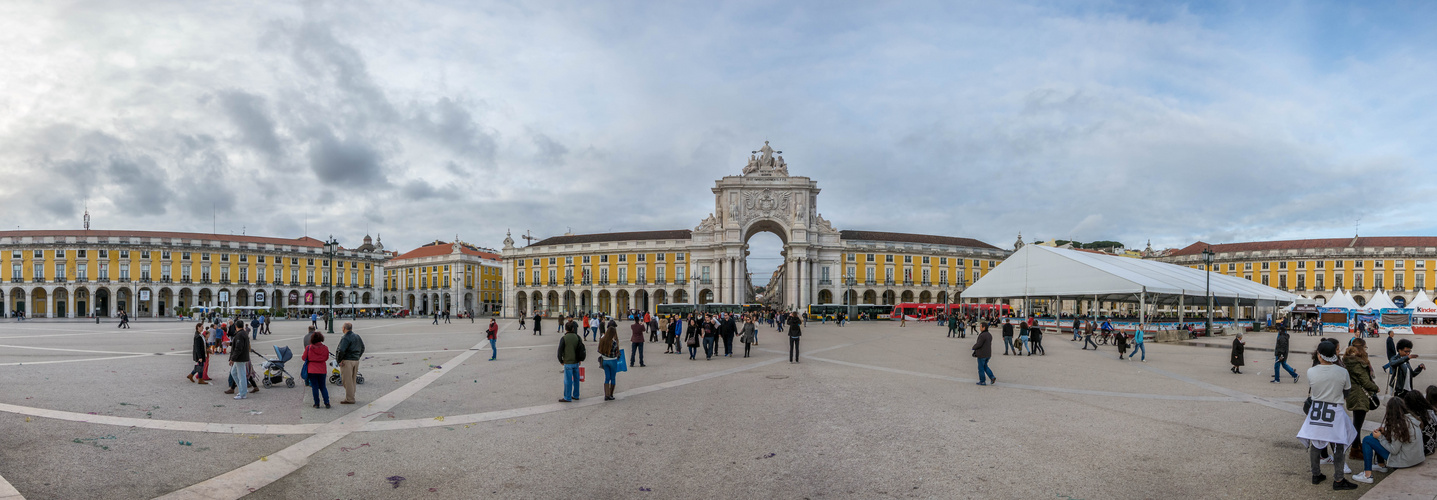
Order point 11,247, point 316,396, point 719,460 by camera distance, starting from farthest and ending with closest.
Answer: point 11,247
point 316,396
point 719,460

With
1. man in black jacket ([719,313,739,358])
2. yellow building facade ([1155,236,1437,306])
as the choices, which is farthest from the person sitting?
yellow building facade ([1155,236,1437,306])

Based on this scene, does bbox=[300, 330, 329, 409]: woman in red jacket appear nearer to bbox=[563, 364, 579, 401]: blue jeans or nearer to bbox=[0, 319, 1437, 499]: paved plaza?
bbox=[0, 319, 1437, 499]: paved plaza

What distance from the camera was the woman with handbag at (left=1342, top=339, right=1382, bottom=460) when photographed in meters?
6.32

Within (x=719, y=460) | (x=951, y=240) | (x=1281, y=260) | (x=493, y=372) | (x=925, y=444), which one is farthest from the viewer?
(x=951, y=240)

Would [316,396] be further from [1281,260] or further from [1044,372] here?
[1281,260]

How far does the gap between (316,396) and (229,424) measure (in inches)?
50.8

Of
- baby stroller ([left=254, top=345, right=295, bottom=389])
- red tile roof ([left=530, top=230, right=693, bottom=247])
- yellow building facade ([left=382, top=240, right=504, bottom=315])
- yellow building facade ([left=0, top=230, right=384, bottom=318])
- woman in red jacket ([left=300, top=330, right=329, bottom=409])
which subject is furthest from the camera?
yellow building facade ([left=382, top=240, right=504, bottom=315])

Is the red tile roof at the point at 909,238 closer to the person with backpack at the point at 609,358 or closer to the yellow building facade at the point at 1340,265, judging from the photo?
the yellow building facade at the point at 1340,265

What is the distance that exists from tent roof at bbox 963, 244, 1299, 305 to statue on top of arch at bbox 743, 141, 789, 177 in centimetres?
3280

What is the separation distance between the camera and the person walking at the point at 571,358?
32.9ft

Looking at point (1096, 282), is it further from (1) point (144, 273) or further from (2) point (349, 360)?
(1) point (144, 273)

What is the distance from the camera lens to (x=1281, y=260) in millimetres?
74188

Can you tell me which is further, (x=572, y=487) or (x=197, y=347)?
(x=197, y=347)

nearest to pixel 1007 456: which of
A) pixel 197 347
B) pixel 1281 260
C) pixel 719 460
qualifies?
pixel 719 460
